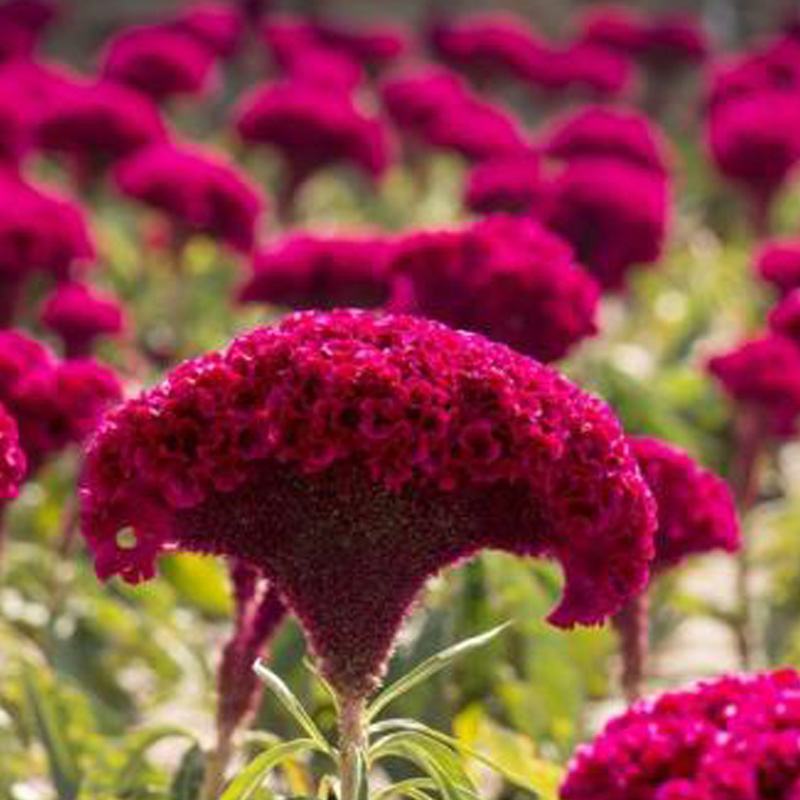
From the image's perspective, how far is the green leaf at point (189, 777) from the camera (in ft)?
12.0

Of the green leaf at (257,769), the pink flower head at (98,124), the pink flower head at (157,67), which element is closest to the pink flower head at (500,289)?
the green leaf at (257,769)

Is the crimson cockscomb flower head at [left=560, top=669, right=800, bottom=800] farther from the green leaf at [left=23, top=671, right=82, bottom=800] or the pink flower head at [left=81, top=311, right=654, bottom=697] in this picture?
the green leaf at [left=23, top=671, right=82, bottom=800]

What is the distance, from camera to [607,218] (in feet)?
18.0

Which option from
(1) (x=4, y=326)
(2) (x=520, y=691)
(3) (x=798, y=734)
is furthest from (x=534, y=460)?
(1) (x=4, y=326)

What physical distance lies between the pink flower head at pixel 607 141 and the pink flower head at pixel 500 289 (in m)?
3.26

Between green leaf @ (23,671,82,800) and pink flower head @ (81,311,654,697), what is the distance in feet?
3.30

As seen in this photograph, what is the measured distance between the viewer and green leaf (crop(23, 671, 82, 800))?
3.74m

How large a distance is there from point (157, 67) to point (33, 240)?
312 cm

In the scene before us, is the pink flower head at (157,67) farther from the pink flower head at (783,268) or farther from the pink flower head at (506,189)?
the pink flower head at (783,268)

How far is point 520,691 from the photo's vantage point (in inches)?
177

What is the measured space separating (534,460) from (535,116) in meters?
10.9

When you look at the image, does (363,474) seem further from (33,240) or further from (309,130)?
(309,130)

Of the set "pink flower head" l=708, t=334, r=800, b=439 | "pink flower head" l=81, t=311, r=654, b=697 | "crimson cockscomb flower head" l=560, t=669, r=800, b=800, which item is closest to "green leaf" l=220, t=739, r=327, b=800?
"pink flower head" l=81, t=311, r=654, b=697

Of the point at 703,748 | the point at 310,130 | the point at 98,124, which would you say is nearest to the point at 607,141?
the point at 310,130
